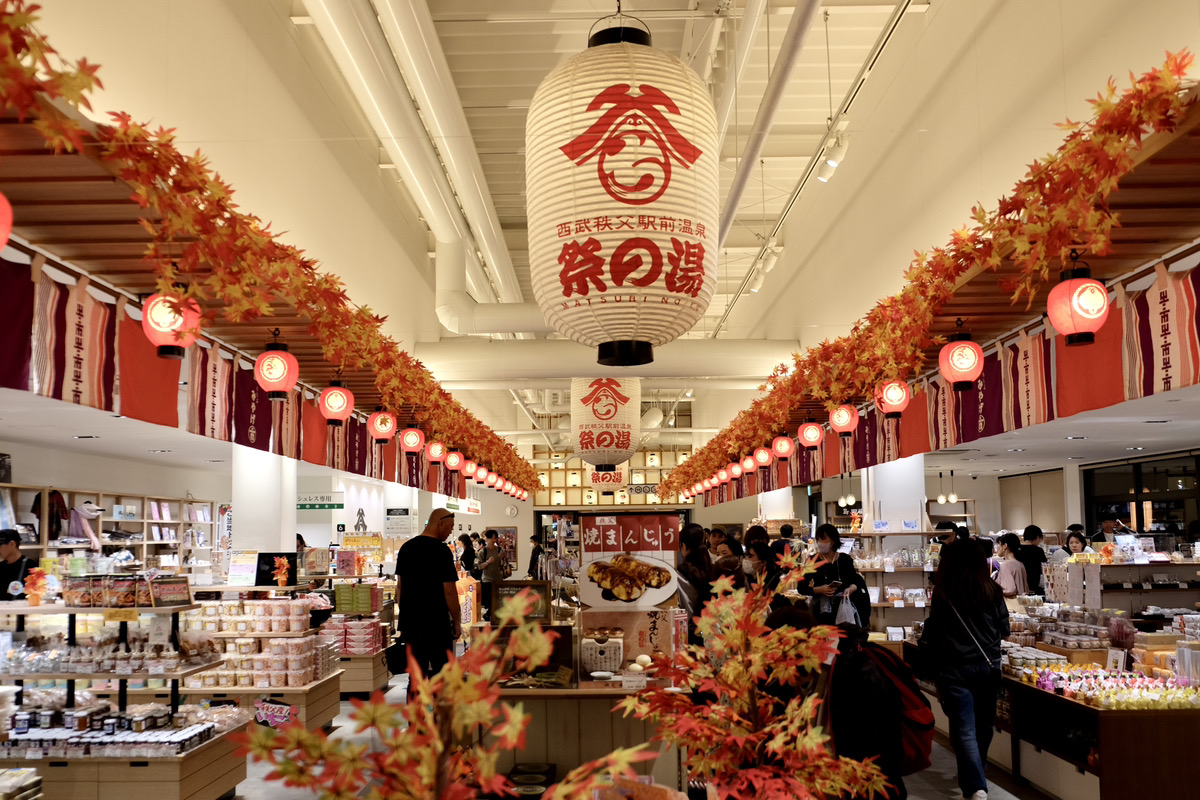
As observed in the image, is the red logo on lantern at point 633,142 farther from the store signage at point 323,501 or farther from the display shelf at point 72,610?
the store signage at point 323,501

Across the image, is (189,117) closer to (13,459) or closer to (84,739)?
(84,739)

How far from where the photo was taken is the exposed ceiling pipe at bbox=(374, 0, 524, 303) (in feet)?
21.8

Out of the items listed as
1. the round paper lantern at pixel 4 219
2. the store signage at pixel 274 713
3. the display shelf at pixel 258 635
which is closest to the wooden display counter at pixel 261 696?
the store signage at pixel 274 713

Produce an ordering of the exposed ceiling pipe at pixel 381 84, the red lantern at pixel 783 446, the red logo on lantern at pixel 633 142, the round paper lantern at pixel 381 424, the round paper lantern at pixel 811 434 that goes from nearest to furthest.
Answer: the red logo on lantern at pixel 633 142, the exposed ceiling pipe at pixel 381 84, the round paper lantern at pixel 381 424, the round paper lantern at pixel 811 434, the red lantern at pixel 783 446

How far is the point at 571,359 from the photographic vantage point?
13.0 metres

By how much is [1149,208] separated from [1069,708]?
3.26 metres

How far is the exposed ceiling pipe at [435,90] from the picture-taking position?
665cm

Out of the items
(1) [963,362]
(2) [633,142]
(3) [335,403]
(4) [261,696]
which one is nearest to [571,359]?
(3) [335,403]

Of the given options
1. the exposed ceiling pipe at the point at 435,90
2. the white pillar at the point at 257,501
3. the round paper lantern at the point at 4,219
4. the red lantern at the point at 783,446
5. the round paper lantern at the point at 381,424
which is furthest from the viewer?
the red lantern at the point at 783,446

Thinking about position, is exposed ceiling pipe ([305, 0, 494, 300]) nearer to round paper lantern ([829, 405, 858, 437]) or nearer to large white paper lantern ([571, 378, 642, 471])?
round paper lantern ([829, 405, 858, 437])

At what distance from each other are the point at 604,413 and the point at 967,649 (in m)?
9.74

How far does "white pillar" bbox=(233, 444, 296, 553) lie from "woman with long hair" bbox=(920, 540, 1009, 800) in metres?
6.46

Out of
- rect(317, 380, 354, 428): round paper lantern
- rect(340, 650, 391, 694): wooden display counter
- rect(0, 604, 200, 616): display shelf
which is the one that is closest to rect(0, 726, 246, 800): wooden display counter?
rect(0, 604, 200, 616): display shelf

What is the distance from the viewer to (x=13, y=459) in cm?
1229
